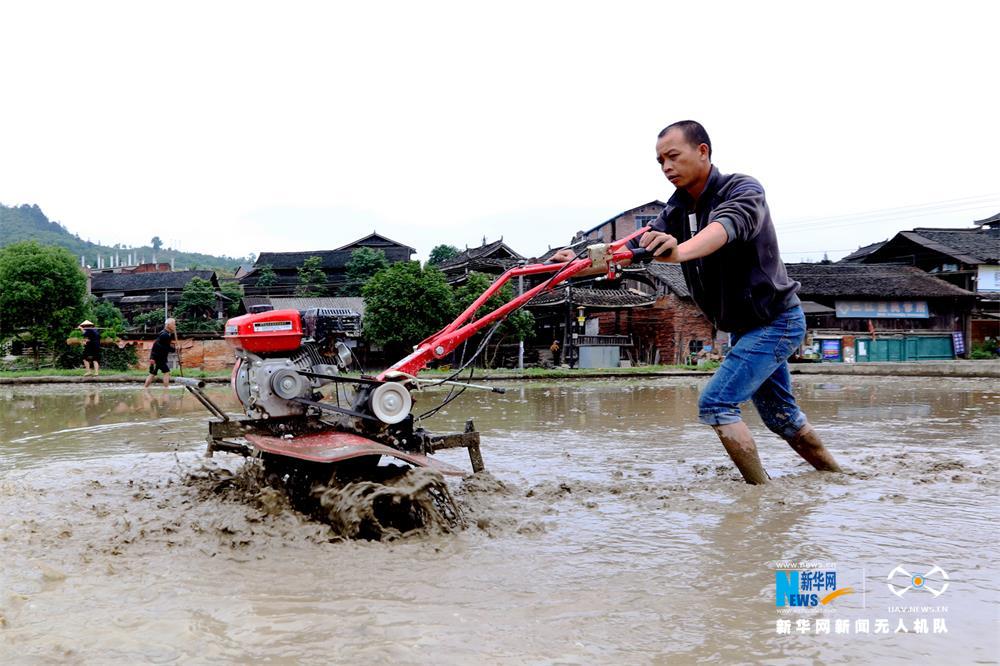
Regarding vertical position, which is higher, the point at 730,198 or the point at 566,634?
the point at 730,198

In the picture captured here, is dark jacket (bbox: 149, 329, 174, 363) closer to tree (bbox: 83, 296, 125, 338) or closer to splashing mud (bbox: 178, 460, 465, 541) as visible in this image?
splashing mud (bbox: 178, 460, 465, 541)

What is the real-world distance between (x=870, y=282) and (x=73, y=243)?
325 feet

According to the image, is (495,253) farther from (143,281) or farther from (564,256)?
(564,256)

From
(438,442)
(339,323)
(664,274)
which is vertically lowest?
(438,442)

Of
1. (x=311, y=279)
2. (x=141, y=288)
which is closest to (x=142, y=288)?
(x=141, y=288)

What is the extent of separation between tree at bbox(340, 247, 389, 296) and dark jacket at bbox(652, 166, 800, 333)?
4001 centimetres

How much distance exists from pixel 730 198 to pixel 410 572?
8.02 feet

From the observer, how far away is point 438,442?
171 inches

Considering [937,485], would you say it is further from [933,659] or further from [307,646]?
[307,646]

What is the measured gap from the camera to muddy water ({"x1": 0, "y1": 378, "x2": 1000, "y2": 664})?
2.20 m

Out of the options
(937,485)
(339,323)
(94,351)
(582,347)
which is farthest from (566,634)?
(582,347)

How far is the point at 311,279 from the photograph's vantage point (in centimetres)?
4531

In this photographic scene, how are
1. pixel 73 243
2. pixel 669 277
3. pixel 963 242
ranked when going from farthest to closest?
pixel 73 243
pixel 963 242
pixel 669 277

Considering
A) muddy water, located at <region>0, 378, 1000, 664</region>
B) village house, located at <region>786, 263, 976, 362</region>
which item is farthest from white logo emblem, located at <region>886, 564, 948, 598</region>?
village house, located at <region>786, 263, 976, 362</region>
